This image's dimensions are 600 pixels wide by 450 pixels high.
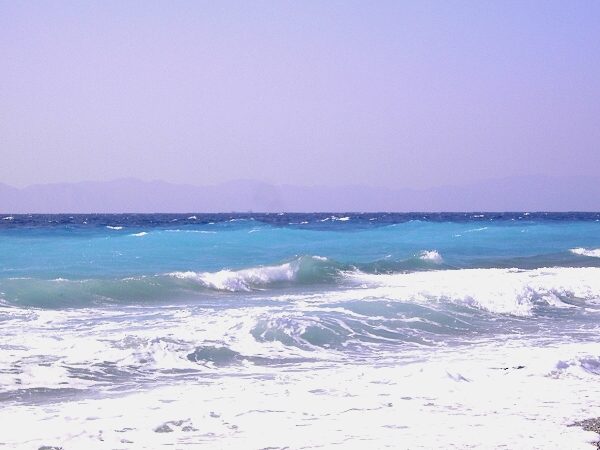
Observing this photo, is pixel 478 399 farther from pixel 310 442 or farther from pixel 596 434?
pixel 310 442

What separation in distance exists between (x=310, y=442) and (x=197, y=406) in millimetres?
1522

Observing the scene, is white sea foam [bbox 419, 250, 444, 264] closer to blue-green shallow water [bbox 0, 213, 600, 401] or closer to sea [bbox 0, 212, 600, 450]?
blue-green shallow water [bbox 0, 213, 600, 401]

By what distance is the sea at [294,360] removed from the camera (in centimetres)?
643

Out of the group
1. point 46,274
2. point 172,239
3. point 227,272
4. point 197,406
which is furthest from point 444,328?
point 172,239

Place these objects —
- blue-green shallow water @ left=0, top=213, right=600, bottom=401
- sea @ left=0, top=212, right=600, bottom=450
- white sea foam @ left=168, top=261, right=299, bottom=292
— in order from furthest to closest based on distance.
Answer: white sea foam @ left=168, top=261, right=299, bottom=292 → blue-green shallow water @ left=0, top=213, right=600, bottom=401 → sea @ left=0, top=212, right=600, bottom=450

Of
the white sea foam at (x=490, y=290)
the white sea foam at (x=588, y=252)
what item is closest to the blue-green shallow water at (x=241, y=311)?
the white sea foam at (x=490, y=290)

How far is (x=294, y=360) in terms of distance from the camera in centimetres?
997

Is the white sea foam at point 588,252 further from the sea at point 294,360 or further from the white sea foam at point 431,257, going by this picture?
the sea at point 294,360

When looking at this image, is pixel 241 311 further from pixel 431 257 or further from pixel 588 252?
pixel 588 252

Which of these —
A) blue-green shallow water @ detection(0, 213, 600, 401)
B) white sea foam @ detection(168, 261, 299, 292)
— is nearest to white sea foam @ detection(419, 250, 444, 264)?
blue-green shallow water @ detection(0, 213, 600, 401)

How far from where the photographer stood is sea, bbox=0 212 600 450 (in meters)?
6.43

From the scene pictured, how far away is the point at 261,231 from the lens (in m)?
43.0

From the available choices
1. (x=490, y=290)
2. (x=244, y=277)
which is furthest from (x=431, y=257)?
(x=490, y=290)

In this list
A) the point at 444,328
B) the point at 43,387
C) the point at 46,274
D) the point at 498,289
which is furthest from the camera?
the point at 46,274
